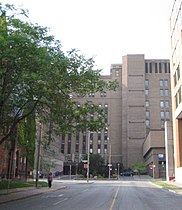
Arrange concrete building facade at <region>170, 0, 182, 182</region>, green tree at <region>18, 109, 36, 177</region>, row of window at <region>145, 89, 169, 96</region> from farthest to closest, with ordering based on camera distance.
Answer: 1. row of window at <region>145, 89, 169, 96</region>
2. concrete building facade at <region>170, 0, 182, 182</region>
3. green tree at <region>18, 109, 36, 177</region>

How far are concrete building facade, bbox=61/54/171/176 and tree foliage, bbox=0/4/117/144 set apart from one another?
103 meters

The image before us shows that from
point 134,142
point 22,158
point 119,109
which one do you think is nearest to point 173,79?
point 22,158

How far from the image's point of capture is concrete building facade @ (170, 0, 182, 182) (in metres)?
52.8

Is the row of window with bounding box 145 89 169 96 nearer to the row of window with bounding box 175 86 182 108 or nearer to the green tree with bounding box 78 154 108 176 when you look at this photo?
the green tree with bounding box 78 154 108 176

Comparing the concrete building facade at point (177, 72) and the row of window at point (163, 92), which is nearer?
the concrete building facade at point (177, 72)

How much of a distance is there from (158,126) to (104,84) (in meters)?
108

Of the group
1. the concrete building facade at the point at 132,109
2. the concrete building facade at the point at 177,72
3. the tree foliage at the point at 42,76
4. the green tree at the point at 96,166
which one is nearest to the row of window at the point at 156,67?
the concrete building facade at the point at 132,109

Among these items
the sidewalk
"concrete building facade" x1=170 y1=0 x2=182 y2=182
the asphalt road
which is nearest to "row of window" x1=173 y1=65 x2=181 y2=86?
"concrete building facade" x1=170 y1=0 x2=182 y2=182

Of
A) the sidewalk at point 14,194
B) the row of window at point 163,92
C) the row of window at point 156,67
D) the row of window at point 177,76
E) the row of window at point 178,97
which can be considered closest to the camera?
the sidewalk at point 14,194

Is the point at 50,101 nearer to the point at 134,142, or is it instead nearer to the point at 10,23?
the point at 10,23

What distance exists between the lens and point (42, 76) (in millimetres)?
18266

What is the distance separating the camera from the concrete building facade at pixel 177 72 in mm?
52806

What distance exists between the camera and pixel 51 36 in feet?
64.5

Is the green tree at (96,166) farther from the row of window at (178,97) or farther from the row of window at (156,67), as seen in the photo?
the row of window at (156,67)
